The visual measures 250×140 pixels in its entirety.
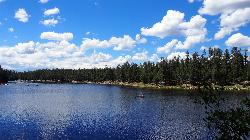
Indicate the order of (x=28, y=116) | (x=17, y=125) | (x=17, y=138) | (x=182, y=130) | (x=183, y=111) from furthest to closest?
(x=183, y=111) < (x=28, y=116) < (x=17, y=125) < (x=182, y=130) < (x=17, y=138)

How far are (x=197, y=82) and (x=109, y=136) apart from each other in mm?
45296

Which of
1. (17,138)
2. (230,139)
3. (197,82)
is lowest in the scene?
(17,138)

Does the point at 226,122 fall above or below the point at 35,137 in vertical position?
above

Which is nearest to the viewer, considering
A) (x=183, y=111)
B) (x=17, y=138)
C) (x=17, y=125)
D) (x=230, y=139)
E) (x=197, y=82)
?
(x=230, y=139)

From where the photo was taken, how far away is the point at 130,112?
100m

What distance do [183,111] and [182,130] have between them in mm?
30012

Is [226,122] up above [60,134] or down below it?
above

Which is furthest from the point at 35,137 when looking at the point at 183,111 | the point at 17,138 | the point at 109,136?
the point at 183,111

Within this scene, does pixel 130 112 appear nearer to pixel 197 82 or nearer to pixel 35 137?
pixel 35 137

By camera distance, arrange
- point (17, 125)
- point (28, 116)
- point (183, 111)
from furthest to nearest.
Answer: point (183, 111), point (28, 116), point (17, 125)

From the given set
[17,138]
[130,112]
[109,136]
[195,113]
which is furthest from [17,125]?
[195,113]

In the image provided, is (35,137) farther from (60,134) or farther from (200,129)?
(200,129)

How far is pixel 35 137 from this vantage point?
210 ft

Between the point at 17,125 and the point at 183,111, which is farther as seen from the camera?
the point at 183,111
